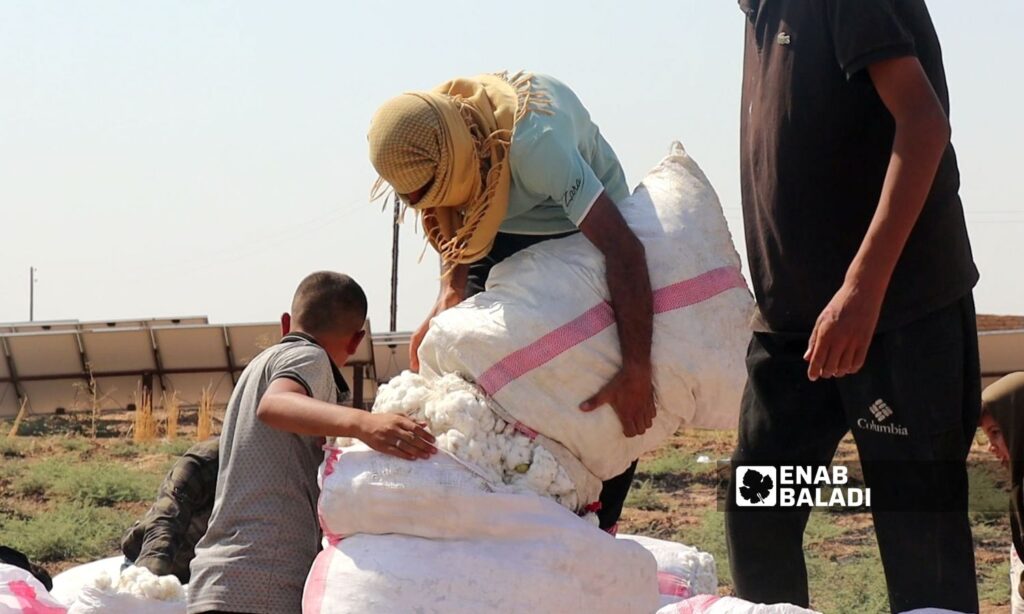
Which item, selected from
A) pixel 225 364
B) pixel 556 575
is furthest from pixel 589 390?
pixel 225 364

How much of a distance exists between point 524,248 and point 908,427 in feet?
3.51

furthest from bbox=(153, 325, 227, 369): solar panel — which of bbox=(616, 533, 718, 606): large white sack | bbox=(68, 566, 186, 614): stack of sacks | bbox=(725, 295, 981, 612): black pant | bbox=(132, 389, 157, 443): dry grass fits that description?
bbox=(725, 295, 981, 612): black pant

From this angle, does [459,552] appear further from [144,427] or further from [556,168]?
[144,427]

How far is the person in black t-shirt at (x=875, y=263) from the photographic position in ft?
8.74

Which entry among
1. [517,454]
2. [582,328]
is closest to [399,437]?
[517,454]

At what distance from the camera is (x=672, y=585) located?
363 centimetres

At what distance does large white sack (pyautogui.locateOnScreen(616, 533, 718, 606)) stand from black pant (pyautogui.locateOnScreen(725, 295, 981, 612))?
690 mm

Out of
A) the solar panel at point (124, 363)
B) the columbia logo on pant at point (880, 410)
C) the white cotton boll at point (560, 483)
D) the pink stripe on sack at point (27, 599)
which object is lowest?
the solar panel at point (124, 363)

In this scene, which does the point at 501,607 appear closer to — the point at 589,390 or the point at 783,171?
the point at 589,390

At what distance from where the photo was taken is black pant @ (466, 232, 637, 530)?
3506 mm

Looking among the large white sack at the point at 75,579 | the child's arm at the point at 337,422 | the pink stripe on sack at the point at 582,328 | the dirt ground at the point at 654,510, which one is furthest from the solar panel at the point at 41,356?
the pink stripe on sack at the point at 582,328

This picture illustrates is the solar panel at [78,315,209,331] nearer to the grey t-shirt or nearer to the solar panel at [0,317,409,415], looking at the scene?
the solar panel at [0,317,409,415]

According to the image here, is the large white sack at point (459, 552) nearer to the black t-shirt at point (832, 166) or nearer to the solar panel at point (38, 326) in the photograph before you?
the black t-shirt at point (832, 166)

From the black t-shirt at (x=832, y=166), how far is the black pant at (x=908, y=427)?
7cm
